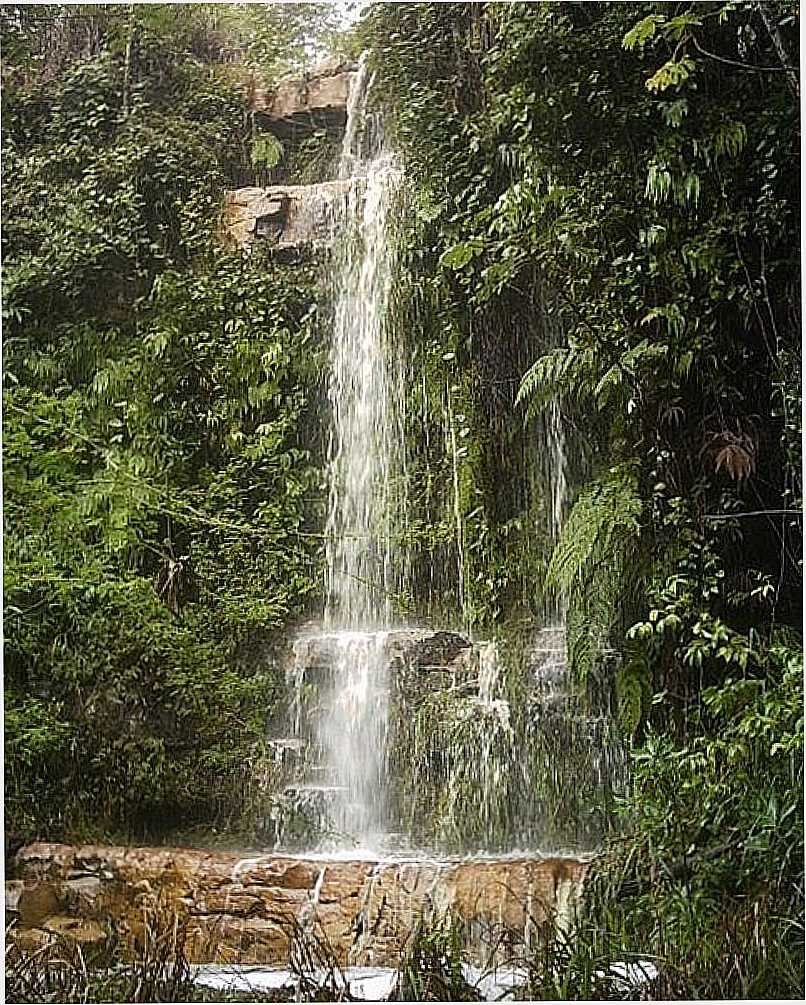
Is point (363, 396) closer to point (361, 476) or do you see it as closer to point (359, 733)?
point (361, 476)

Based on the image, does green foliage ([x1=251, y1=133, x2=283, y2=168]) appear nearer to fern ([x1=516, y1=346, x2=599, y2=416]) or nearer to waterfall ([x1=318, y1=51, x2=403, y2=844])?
waterfall ([x1=318, y1=51, x2=403, y2=844])

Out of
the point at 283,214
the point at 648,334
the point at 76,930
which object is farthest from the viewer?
the point at 283,214

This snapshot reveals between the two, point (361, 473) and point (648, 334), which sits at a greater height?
point (648, 334)

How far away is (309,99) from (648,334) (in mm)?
995

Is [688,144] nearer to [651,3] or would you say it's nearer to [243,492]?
[651,3]

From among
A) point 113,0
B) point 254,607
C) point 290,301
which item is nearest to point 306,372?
point 290,301

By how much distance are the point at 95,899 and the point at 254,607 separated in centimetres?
76

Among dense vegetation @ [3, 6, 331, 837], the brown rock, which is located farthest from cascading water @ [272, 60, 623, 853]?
the brown rock

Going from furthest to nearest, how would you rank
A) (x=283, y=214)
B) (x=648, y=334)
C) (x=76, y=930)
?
(x=283, y=214) < (x=648, y=334) < (x=76, y=930)

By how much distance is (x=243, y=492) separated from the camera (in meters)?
3.03

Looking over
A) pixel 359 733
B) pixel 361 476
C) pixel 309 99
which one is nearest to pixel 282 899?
pixel 359 733

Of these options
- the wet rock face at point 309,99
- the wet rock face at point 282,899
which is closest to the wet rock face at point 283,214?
the wet rock face at point 309,99

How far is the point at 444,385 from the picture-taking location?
3.10 metres

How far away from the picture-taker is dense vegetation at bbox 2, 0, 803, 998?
2.89 m
